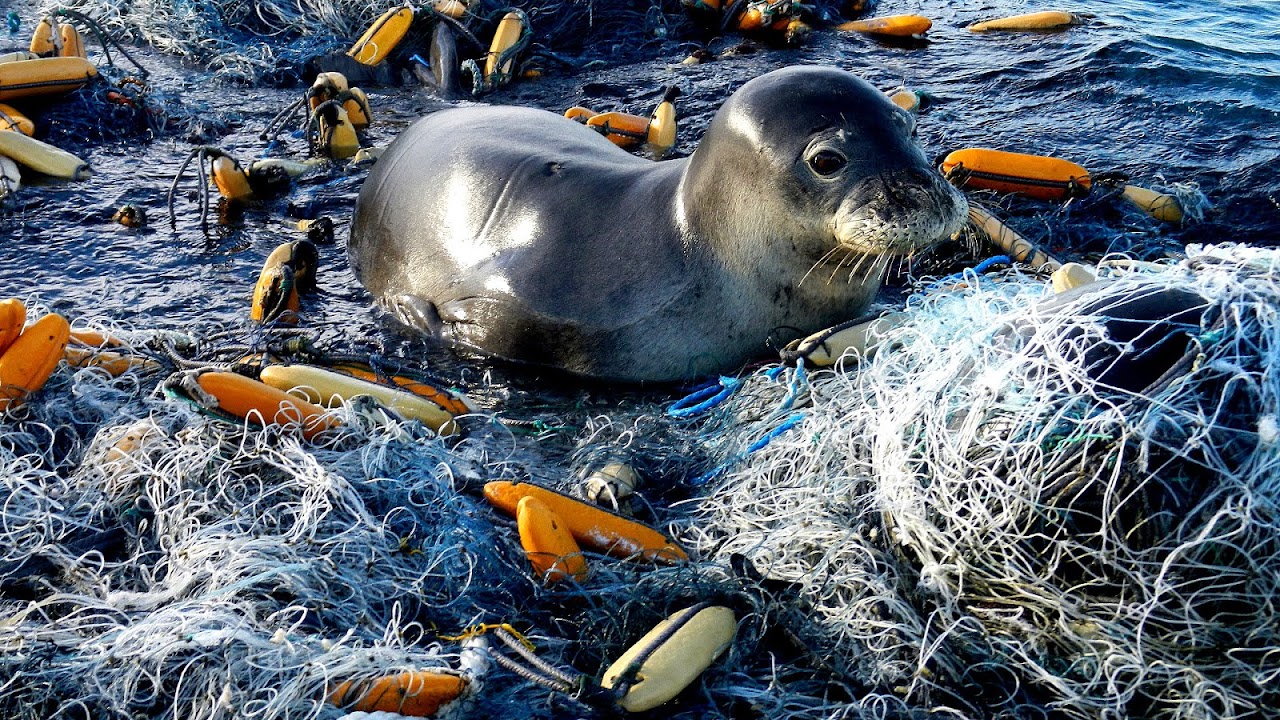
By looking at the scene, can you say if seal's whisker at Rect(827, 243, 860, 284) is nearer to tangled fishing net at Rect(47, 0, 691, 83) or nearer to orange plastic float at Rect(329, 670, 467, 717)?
orange plastic float at Rect(329, 670, 467, 717)

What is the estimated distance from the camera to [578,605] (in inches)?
140

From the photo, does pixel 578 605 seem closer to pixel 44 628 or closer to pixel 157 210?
pixel 44 628

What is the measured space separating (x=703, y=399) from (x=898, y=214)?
1.14 metres

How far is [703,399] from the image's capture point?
4996mm

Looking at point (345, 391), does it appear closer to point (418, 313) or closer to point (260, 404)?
point (260, 404)

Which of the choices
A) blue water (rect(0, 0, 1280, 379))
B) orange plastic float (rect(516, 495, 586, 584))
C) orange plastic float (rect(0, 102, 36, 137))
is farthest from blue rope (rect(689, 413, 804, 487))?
orange plastic float (rect(0, 102, 36, 137))

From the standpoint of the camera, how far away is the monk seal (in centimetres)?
489

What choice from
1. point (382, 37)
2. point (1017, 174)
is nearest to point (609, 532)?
point (1017, 174)

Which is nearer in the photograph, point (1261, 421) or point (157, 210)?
point (1261, 421)

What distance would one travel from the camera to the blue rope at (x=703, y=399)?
4.80 m

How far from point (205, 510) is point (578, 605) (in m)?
1.24

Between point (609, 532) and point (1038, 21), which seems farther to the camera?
point (1038, 21)

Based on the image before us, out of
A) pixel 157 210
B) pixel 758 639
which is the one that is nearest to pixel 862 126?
pixel 758 639

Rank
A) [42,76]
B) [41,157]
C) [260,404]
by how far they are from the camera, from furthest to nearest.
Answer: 1. [42,76]
2. [41,157]
3. [260,404]
